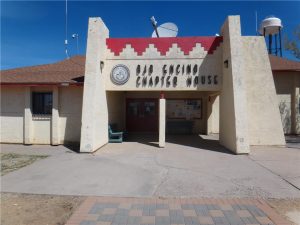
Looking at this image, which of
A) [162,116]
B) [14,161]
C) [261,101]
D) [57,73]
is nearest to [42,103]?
[57,73]

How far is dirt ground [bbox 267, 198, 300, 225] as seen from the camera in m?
4.47

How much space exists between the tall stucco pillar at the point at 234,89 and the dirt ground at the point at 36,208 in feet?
21.5

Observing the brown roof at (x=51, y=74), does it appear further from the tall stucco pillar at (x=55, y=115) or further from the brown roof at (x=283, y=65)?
the brown roof at (x=283, y=65)

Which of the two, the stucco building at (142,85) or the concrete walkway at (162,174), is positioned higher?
the stucco building at (142,85)

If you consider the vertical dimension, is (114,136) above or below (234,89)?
below

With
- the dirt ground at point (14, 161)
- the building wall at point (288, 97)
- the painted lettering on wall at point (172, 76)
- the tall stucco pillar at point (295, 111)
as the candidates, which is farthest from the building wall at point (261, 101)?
the dirt ground at point (14, 161)

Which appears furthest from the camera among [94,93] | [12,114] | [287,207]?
[12,114]

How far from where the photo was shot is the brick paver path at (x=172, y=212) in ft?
14.1

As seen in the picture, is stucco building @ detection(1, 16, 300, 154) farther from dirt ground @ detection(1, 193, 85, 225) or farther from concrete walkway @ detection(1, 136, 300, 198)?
dirt ground @ detection(1, 193, 85, 225)

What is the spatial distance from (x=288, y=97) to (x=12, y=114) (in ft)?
50.3

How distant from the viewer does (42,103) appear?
1218cm

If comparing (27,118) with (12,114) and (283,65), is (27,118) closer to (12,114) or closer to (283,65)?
(12,114)

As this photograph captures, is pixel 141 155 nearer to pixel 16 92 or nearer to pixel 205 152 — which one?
pixel 205 152

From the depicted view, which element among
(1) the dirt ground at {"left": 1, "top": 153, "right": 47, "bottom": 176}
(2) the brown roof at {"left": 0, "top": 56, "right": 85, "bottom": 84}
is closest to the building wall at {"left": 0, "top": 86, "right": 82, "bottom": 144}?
(2) the brown roof at {"left": 0, "top": 56, "right": 85, "bottom": 84}
